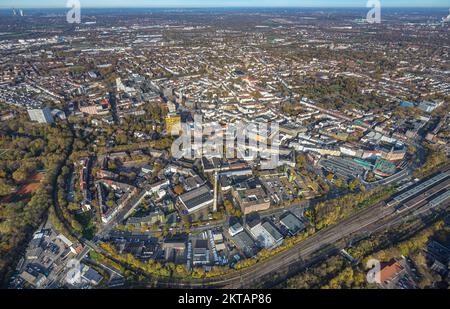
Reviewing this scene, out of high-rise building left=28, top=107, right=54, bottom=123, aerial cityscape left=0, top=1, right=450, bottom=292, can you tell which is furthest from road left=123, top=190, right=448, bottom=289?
high-rise building left=28, top=107, right=54, bottom=123

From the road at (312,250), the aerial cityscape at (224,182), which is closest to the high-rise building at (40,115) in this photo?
the aerial cityscape at (224,182)

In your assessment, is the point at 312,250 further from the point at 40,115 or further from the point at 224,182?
the point at 40,115

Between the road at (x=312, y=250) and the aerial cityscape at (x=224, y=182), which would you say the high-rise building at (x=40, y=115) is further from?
the road at (x=312, y=250)

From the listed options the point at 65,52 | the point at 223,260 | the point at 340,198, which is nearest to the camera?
the point at 223,260

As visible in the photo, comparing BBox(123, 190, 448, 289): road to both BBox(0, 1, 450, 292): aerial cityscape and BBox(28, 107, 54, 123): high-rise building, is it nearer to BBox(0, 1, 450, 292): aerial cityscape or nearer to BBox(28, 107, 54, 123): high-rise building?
BBox(0, 1, 450, 292): aerial cityscape

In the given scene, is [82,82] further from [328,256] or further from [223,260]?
[328,256]
